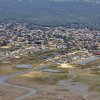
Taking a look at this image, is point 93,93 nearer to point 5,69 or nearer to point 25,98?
point 25,98

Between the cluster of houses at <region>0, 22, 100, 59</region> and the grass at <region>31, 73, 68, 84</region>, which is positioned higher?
the grass at <region>31, 73, 68, 84</region>

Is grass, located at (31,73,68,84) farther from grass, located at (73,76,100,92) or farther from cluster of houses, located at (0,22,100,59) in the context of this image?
cluster of houses, located at (0,22,100,59)

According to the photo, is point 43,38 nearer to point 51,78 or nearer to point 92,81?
point 51,78

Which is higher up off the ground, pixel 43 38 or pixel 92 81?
pixel 92 81

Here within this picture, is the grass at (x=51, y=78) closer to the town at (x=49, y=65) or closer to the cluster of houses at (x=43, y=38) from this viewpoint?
the town at (x=49, y=65)

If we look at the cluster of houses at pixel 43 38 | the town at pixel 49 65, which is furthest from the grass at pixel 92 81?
the cluster of houses at pixel 43 38

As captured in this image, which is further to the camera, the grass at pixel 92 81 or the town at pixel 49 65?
the grass at pixel 92 81

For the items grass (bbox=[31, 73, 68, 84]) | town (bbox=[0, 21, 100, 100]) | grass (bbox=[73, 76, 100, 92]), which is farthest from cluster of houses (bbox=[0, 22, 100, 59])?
grass (bbox=[73, 76, 100, 92])

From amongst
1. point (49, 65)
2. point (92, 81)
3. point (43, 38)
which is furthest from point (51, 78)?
point (43, 38)

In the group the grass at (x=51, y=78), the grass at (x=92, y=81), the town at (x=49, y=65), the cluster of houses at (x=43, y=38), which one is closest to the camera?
the town at (x=49, y=65)

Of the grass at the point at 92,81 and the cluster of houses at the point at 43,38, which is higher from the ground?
the grass at the point at 92,81

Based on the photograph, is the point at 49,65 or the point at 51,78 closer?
the point at 51,78

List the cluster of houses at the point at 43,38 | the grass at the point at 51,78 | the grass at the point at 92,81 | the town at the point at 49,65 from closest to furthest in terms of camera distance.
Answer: the town at the point at 49,65
the grass at the point at 92,81
the grass at the point at 51,78
the cluster of houses at the point at 43,38
